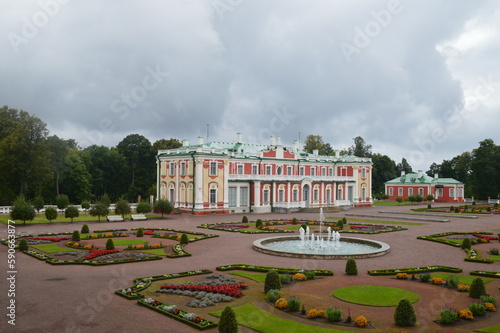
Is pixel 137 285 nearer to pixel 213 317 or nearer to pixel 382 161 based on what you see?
pixel 213 317

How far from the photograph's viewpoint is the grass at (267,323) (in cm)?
1264

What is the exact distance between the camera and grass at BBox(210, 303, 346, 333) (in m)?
12.6

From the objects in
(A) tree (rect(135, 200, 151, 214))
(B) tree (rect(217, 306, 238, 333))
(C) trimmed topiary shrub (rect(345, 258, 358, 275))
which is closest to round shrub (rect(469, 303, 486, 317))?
(C) trimmed topiary shrub (rect(345, 258, 358, 275))

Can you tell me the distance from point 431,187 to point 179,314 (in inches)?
3187

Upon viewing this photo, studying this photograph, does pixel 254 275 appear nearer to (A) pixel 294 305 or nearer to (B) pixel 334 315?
(A) pixel 294 305

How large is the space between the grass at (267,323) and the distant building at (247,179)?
36.5 m

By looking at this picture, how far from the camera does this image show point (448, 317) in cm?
1305

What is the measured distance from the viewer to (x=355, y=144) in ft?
330

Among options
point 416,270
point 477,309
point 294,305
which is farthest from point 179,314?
point 416,270

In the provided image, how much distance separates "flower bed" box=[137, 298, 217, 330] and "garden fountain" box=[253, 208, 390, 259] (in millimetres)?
10992

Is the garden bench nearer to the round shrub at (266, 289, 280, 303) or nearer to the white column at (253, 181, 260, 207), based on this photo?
the white column at (253, 181, 260, 207)

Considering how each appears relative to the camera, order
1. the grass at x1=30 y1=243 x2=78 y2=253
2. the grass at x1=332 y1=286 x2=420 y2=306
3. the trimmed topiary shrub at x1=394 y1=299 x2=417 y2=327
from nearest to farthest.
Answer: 1. the trimmed topiary shrub at x1=394 y1=299 x2=417 y2=327
2. the grass at x1=332 y1=286 x2=420 y2=306
3. the grass at x1=30 y1=243 x2=78 y2=253

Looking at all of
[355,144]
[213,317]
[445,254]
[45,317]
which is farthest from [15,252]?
[355,144]

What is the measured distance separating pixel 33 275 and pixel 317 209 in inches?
1760
